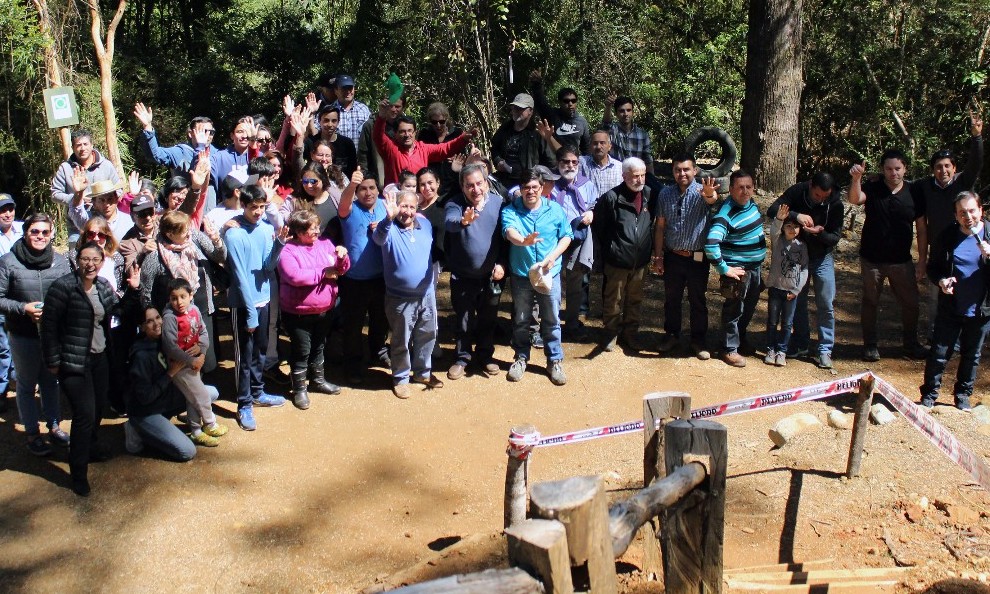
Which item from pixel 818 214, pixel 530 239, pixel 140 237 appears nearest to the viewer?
pixel 140 237

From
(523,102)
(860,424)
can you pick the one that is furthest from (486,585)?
(523,102)

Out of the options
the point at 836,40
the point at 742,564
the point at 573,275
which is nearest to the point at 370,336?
the point at 573,275

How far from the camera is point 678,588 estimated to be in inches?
167

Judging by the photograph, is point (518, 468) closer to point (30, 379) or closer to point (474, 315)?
point (474, 315)

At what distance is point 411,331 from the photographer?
784cm

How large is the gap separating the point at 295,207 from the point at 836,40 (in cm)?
1129

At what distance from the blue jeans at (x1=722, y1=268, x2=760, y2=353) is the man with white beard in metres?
1.40

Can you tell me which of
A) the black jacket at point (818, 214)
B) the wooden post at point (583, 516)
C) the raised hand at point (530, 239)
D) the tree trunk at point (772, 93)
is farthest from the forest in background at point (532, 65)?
the wooden post at point (583, 516)

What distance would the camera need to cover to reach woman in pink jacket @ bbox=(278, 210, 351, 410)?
23.6 ft

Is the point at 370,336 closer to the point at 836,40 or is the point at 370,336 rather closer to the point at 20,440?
the point at 20,440

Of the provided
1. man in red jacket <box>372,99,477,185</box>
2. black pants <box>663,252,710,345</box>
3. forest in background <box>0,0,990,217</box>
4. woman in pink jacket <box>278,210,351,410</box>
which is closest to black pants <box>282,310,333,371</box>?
woman in pink jacket <box>278,210,351,410</box>

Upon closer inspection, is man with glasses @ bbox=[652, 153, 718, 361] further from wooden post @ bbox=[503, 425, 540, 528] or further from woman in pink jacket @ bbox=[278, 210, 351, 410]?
wooden post @ bbox=[503, 425, 540, 528]

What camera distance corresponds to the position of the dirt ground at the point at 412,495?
210 inches

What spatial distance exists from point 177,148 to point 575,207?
390 cm
